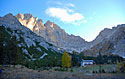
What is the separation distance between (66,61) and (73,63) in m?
23.3

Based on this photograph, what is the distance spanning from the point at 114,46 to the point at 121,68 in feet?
594

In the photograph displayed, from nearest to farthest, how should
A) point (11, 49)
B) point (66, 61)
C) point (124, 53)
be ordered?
point (11, 49) < point (66, 61) < point (124, 53)

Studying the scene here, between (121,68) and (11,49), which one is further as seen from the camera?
(11,49)

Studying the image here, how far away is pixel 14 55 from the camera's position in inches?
1586

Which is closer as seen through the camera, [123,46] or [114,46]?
[123,46]

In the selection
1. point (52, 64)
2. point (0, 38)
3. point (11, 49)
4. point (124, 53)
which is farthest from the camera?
point (124, 53)

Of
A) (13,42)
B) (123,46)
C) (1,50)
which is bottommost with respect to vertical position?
(1,50)

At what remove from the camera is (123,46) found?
16950 cm

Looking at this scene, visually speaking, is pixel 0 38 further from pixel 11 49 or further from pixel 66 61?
pixel 66 61

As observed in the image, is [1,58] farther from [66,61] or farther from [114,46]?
[114,46]

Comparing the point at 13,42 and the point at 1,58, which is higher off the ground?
the point at 13,42

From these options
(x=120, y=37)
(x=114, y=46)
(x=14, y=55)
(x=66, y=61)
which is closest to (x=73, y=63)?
(x=66, y=61)

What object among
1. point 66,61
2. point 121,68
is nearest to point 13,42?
point 66,61

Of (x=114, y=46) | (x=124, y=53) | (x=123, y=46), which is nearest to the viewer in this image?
(x=124, y=53)
